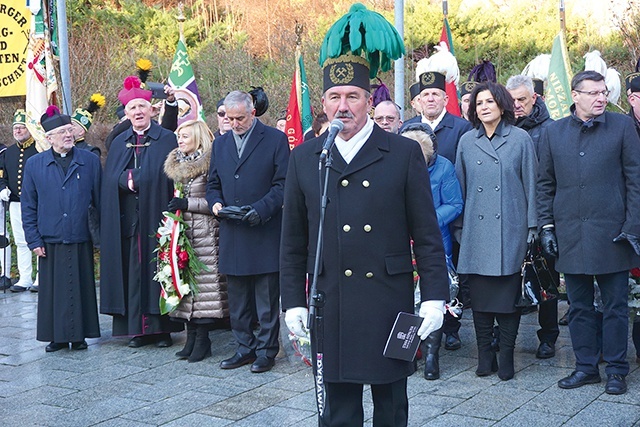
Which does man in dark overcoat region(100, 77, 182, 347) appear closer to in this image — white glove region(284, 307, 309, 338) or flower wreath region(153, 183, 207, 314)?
flower wreath region(153, 183, 207, 314)

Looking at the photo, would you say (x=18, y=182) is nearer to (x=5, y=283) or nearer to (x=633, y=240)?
(x=5, y=283)

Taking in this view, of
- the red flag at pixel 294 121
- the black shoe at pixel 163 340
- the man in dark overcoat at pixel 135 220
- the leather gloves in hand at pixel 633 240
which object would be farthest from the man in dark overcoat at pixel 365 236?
the red flag at pixel 294 121

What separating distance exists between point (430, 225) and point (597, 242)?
2243mm

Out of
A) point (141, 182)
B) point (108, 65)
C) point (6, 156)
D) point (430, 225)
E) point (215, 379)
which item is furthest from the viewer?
point (108, 65)

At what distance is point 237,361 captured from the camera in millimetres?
6797

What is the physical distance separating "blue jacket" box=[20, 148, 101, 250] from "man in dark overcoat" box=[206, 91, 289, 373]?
4.66 feet

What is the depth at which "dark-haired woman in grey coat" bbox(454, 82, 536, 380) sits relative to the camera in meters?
6.16

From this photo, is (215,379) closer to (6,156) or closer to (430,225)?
(430,225)

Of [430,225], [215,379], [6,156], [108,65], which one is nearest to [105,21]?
[108,65]

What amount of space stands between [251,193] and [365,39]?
2922 mm

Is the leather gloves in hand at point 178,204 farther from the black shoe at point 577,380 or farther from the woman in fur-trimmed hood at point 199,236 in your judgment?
the black shoe at point 577,380

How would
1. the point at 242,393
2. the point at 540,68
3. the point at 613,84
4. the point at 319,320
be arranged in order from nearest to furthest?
1. the point at 319,320
2. the point at 242,393
3. the point at 613,84
4. the point at 540,68

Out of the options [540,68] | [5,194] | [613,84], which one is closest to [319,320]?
[613,84]

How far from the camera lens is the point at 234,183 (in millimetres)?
6766
